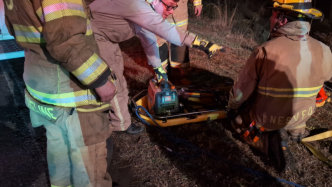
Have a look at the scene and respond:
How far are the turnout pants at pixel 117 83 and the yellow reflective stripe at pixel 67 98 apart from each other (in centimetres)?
79

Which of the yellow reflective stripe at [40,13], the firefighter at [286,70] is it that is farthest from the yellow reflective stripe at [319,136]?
the yellow reflective stripe at [40,13]

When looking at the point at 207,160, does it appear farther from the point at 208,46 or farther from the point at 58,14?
the point at 58,14

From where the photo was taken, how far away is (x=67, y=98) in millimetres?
1951

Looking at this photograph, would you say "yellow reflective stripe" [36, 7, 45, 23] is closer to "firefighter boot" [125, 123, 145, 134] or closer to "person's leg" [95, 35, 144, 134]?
"person's leg" [95, 35, 144, 134]

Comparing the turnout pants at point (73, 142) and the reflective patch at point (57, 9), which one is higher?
the reflective patch at point (57, 9)

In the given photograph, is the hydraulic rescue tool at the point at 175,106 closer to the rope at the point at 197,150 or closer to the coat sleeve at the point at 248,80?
the rope at the point at 197,150

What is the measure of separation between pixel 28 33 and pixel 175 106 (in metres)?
2.31

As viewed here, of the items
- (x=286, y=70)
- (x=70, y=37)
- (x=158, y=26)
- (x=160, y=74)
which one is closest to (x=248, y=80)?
(x=286, y=70)

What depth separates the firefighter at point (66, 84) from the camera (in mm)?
1585

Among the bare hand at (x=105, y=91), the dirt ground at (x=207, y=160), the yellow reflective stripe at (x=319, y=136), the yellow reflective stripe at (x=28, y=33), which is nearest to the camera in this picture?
the yellow reflective stripe at (x=28, y=33)

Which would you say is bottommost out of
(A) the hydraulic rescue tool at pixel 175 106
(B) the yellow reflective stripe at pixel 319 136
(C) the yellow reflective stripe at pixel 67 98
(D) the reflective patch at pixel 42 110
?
(B) the yellow reflective stripe at pixel 319 136

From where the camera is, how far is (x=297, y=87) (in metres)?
2.74

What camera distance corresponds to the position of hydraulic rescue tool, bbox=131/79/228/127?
11.8 feet

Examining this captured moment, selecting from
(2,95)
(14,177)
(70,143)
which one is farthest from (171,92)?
(2,95)
